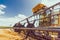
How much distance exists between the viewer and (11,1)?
1.69 meters

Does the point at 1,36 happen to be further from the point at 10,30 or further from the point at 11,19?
the point at 11,19

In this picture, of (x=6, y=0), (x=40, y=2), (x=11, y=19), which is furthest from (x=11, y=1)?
(x=40, y=2)

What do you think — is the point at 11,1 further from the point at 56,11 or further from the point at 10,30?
the point at 56,11

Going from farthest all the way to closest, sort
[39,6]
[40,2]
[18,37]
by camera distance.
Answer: [40,2]
[39,6]
[18,37]

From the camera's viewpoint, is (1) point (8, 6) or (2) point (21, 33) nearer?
(2) point (21, 33)

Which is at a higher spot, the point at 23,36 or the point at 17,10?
the point at 17,10

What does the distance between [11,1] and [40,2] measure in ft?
1.09

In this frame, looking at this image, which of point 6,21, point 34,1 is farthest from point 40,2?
point 6,21

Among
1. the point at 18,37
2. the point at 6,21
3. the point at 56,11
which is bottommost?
the point at 18,37

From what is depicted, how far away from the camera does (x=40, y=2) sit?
67.1 inches

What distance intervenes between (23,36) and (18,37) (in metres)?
0.05

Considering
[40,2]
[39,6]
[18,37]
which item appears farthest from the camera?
[40,2]

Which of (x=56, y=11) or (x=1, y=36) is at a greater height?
(x=56, y=11)

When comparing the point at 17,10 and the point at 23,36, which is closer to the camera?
the point at 23,36
